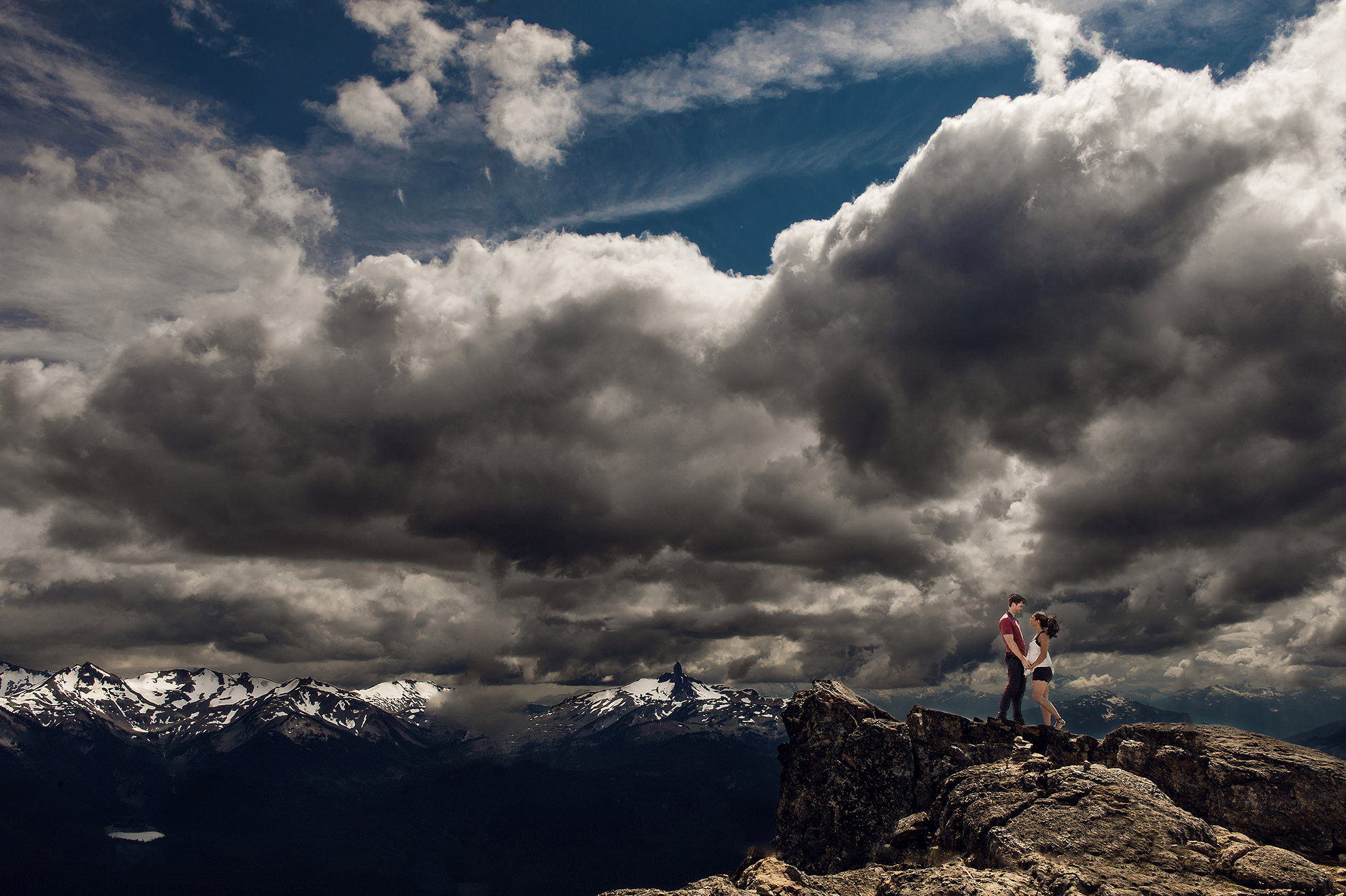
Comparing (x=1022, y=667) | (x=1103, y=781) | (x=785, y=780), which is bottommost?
(x=785, y=780)

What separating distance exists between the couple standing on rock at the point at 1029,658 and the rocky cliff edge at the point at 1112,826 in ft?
5.45

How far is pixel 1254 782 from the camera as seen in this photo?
2502 cm

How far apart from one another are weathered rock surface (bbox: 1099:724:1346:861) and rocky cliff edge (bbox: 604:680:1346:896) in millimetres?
42

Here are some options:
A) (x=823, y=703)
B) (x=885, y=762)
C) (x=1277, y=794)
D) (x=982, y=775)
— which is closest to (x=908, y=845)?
(x=982, y=775)

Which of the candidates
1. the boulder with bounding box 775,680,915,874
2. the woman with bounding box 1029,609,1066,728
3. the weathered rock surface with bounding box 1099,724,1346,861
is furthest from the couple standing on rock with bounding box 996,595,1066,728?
the boulder with bounding box 775,680,915,874

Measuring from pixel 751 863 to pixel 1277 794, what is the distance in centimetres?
1743

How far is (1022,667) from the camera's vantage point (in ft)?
109

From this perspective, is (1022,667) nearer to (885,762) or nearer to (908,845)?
(908,845)

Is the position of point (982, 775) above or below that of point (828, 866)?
above

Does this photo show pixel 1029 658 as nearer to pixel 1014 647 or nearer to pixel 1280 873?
pixel 1014 647

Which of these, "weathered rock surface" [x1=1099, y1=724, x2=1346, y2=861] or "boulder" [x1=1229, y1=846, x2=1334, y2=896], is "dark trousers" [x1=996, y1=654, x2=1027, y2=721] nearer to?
"weathered rock surface" [x1=1099, y1=724, x2=1346, y2=861]

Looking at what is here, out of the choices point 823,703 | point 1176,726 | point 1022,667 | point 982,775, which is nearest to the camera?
point 982,775

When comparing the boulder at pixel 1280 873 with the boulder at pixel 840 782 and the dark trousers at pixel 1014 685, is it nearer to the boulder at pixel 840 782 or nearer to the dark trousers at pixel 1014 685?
the dark trousers at pixel 1014 685

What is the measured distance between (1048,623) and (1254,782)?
838 cm
